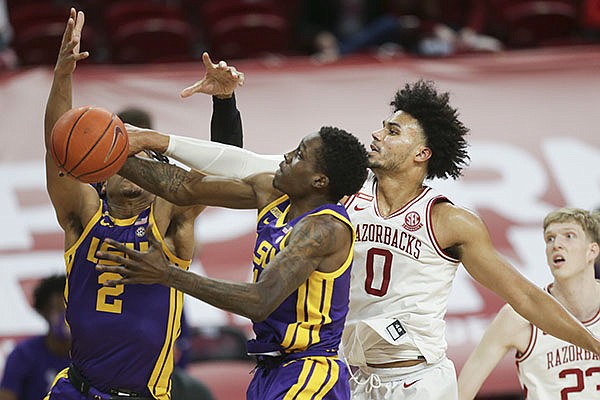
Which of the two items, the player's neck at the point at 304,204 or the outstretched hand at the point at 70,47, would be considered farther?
the outstretched hand at the point at 70,47

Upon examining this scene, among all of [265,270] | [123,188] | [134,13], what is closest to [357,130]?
[134,13]

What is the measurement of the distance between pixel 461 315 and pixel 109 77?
350 centimetres

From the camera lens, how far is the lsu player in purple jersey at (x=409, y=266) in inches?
190

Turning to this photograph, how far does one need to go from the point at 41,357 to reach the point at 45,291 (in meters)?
0.44

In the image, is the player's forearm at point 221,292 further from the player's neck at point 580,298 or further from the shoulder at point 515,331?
the player's neck at point 580,298

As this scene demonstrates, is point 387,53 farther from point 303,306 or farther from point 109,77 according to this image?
point 303,306

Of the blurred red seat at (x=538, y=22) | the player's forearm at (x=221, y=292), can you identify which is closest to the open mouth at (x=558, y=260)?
the player's forearm at (x=221, y=292)

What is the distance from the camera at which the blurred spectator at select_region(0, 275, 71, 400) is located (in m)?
7.04

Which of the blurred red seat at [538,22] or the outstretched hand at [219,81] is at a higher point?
the blurred red seat at [538,22]

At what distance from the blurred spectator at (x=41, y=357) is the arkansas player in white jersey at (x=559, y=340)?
2.99 meters

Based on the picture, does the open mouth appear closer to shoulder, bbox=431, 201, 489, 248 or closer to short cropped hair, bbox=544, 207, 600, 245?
short cropped hair, bbox=544, 207, 600, 245

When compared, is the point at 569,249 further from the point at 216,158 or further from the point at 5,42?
the point at 5,42

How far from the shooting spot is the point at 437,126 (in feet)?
16.9

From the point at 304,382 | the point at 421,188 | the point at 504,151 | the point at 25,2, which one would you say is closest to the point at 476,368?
the point at 421,188
